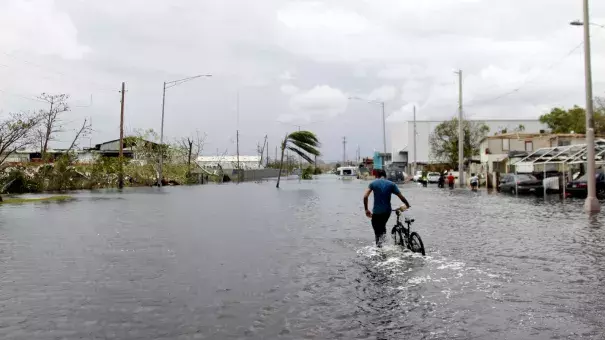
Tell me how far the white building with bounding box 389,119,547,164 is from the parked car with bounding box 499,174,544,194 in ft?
198

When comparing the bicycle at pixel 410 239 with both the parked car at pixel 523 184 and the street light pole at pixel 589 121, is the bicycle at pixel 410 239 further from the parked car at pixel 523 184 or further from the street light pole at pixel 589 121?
the parked car at pixel 523 184

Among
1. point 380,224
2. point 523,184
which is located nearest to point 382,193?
point 380,224

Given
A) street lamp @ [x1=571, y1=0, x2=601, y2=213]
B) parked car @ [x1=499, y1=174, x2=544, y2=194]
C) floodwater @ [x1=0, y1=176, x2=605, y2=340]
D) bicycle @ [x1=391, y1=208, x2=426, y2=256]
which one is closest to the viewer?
floodwater @ [x1=0, y1=176, x2=605, y2=340]

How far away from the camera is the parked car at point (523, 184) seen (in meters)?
38.4

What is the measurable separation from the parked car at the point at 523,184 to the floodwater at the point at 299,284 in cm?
Result: 2246

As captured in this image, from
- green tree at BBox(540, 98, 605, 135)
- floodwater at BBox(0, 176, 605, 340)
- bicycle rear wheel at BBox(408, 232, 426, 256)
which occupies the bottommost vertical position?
floodwater at BBox(0, 176, 605, 340)

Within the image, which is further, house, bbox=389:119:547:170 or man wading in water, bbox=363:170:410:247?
house, bbox=389:119:547:170

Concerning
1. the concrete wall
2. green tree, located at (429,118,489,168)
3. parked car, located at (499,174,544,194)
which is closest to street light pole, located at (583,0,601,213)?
parked car, located at (499,174,544,194)

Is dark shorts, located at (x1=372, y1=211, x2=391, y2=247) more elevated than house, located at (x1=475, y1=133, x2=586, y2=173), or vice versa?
house, located at (x1=475, y1=133, x2=586, y2=173)

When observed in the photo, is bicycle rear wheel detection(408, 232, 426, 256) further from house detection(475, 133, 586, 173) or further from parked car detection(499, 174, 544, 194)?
house detection(475, 133, 586, 173)

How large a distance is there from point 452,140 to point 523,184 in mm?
38308

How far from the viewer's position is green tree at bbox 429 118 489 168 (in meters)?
75.9

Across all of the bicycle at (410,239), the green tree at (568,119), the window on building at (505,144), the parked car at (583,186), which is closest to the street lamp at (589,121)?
the parked car at (583,186)

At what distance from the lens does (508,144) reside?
60062 mm
